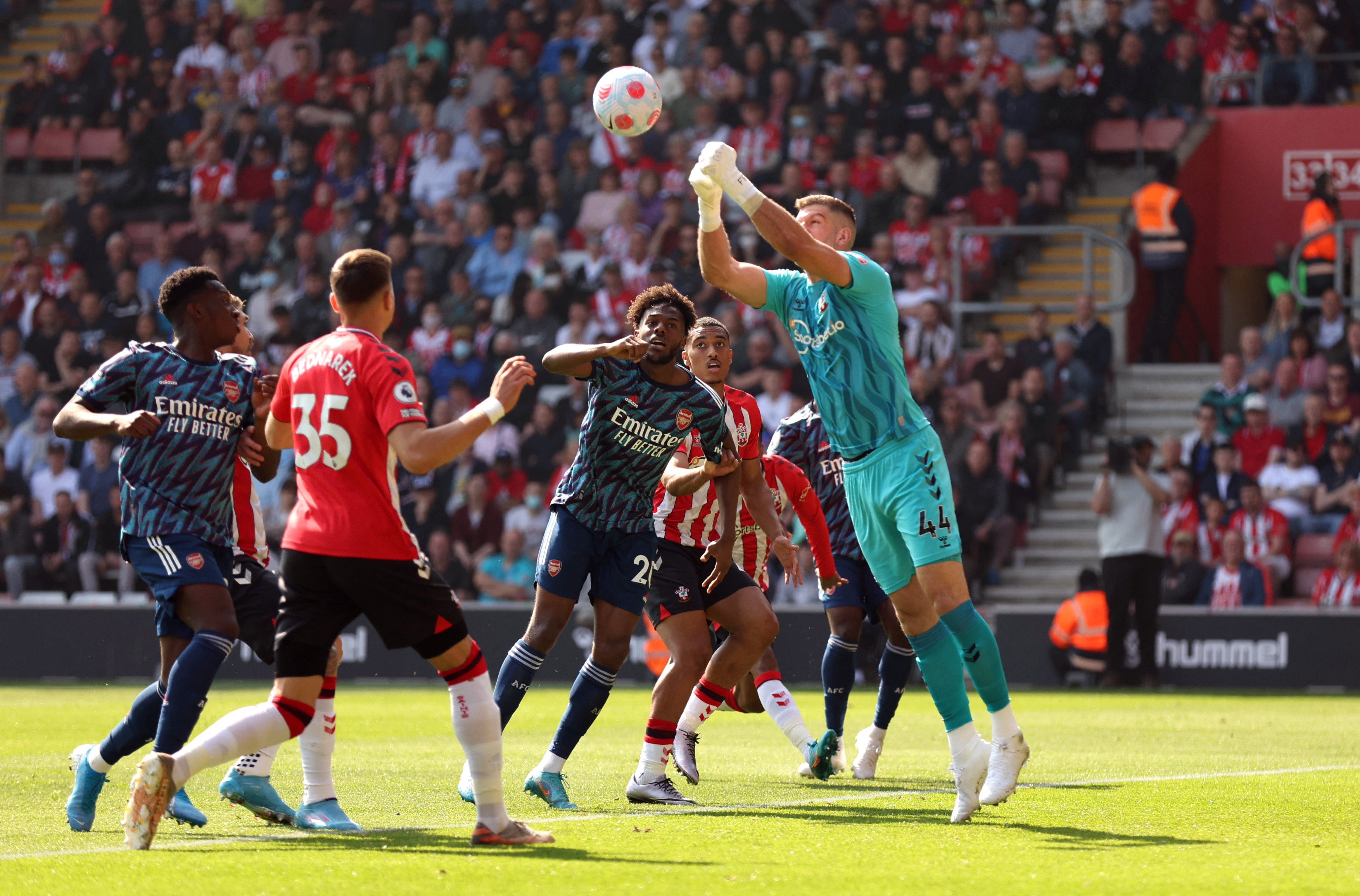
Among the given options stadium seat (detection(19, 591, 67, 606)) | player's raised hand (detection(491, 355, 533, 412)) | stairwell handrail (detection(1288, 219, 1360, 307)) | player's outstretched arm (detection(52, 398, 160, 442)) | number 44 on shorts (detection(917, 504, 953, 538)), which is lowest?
stadium seat (detection(19, 591, 67, 606))

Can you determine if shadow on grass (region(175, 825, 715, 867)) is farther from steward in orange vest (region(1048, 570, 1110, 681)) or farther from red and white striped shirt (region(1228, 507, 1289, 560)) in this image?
red and white striped shirt (region(1228, 507, 1289, 560))

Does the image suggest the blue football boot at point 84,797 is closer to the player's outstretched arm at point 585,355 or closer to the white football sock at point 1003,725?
the player's outstretched arm at point 585,355

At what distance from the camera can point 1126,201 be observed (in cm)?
2203

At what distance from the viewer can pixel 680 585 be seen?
8.20 m

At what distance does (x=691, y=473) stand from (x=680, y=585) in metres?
0.61

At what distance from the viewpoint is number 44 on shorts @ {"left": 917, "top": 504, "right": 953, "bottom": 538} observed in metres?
7.03

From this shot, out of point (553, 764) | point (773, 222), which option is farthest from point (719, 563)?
point (773, 222)

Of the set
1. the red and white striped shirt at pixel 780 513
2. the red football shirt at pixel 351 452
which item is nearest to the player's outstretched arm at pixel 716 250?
the red football shirt at pixel 351 452

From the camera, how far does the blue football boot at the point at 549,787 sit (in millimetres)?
7664

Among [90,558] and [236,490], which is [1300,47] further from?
[236,490]

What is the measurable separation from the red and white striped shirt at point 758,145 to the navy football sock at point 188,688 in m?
15.5

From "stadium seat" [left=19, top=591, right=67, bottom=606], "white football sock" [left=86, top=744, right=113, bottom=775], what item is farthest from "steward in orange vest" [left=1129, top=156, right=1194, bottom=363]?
"white football sock" [left=86, top=744, right=113, bottom=775]

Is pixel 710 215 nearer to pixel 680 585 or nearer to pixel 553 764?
pixel 680 585

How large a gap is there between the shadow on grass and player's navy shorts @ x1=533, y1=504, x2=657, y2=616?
1469 millimetres
